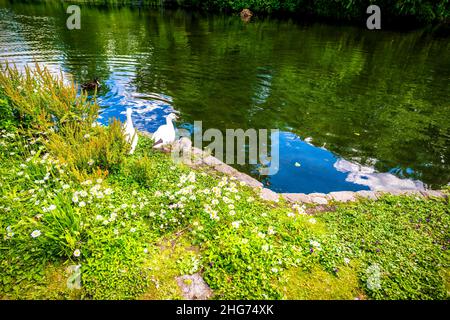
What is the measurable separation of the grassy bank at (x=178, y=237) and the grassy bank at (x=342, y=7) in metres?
34.9

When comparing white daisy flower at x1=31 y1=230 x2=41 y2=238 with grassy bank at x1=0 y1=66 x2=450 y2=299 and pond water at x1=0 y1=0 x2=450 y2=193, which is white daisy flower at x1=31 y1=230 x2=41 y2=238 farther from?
pond water at x1=0 y1=0 x2=450 y2=193

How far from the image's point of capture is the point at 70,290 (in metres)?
3.51

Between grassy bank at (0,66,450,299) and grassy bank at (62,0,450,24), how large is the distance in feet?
115

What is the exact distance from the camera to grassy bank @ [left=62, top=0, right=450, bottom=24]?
30.2m

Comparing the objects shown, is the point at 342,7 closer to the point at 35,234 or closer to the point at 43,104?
the point at 43,104

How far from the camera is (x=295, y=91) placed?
40.4ft

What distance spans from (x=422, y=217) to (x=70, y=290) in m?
6.29

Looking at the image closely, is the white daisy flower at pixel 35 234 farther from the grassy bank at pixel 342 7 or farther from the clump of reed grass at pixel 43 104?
the grassy bank at pixel 342 7

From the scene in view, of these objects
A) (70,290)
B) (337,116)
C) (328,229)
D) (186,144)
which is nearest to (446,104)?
(337,116)

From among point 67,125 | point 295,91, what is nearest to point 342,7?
point 295,91

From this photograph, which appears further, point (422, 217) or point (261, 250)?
point (422, 217)

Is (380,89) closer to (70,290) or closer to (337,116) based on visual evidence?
(337,116)

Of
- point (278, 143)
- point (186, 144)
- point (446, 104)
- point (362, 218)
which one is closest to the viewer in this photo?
point (362, 218)

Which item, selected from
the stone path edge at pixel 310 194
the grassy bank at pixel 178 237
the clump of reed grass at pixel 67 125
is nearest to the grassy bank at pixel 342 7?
the stone path edge at pixel 310 194
